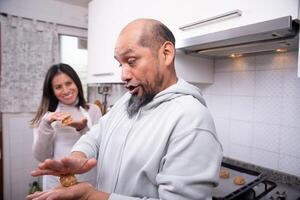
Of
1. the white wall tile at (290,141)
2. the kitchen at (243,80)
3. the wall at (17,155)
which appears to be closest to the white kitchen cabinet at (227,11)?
the kitchen at (243,80)

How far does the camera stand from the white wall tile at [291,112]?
41.9 inches

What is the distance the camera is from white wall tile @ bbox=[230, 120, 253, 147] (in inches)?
49.6

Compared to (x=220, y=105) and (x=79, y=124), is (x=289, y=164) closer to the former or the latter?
(x=220, y=105)

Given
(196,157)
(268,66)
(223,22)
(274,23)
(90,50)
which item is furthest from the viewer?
(90,50)

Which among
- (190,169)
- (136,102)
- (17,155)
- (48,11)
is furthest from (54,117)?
(48,11)

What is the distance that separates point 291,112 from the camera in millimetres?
1086

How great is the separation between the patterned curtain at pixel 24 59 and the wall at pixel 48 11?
0.21 feet

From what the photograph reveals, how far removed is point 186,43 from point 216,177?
27.2 inches

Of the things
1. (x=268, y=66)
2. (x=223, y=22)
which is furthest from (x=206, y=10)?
(x=268, y=66)

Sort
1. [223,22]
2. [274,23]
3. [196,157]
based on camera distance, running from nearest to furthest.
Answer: [196,157] < [274,23] < [223,22]

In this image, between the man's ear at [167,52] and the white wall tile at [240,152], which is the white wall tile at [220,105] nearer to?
the white wall tile at [240,152]

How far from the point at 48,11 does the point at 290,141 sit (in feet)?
7.14

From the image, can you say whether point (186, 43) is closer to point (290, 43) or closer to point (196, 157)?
point (290, 43)

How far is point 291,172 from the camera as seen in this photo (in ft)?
3.60
